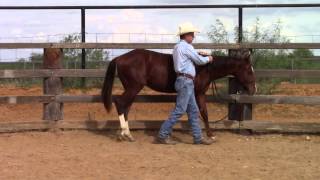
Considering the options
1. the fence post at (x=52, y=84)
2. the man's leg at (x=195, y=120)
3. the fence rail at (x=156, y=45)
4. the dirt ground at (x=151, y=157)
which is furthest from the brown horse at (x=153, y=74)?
the fence post at (x=52, y=84)

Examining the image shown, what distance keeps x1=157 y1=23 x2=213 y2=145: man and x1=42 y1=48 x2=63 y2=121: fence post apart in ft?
6.72

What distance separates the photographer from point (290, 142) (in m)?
8.33

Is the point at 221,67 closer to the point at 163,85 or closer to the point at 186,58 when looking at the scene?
the point at 186,58

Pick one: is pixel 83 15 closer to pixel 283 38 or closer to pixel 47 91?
pixel 47 91

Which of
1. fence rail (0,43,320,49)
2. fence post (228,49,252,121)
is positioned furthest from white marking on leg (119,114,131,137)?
fence post (228,49,252,121)

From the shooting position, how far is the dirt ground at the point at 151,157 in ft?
20.1

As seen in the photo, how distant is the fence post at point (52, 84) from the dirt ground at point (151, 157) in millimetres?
330

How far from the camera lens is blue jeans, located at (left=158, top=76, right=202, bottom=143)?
7809 mm

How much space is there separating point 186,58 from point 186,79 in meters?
0.31

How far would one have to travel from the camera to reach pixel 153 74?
27.0 feet

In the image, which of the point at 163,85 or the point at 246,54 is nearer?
the point at 163,85

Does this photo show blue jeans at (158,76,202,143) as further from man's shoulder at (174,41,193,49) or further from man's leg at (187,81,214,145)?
man's shoulder at (174,41,193,49)

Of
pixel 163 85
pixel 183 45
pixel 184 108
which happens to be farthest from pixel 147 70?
pixel 184 108

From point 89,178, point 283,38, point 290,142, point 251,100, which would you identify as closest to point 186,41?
point 251,100
